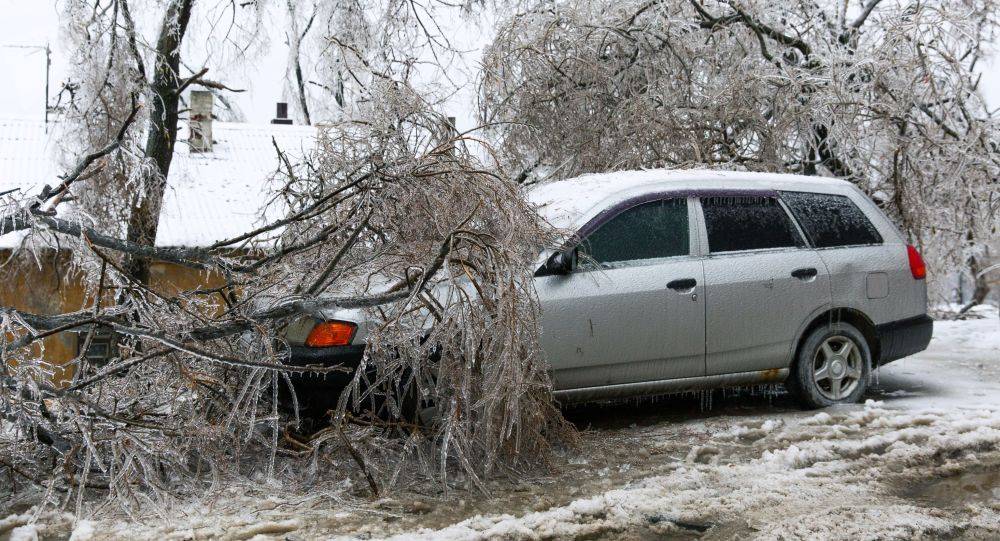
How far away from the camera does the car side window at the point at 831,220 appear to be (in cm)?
676

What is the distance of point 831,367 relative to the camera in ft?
22.0

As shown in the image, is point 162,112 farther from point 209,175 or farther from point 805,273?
point 209,175

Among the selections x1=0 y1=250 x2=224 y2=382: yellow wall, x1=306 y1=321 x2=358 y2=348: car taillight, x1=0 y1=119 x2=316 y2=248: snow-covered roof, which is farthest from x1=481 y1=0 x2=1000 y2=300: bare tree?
x1=0 y1=250 x2=224 y2=382: yellow wall

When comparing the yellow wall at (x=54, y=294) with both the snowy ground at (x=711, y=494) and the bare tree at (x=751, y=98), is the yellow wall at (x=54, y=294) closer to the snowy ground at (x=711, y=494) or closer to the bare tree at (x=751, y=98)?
the bare tree at (x=751, y=98)

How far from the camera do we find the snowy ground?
4.34 metres

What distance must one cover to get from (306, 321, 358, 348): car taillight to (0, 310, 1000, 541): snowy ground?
2.75ft

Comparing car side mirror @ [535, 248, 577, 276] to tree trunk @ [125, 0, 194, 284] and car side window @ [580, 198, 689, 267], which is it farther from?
tree trunk @ [125, 0, 194, 284]

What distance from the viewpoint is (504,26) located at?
32.0 feet

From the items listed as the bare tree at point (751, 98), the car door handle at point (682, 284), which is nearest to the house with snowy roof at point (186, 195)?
the bare tree at point (751, 98)

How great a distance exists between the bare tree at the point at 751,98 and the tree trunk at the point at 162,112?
9.36 ft

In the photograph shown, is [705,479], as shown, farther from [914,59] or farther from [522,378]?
[914,59]

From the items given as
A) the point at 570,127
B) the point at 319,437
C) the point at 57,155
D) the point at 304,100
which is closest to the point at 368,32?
the point at 570,127

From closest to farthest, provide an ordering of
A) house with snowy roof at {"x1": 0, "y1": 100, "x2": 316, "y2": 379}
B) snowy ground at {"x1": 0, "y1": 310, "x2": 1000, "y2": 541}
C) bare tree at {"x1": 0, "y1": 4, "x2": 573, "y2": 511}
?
snowy ground at {"x1": 0, "y1": 310, "x2": 1000, "y2": 541} < bare tree at {"x1": 0, "y1": 4, "x2": 573, "y2": 511} < house with snowy roof at {"x1": 0, "y1": 100, "x2": 316, "y2": 379}

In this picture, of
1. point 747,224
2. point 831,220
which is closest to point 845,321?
point 831,220
